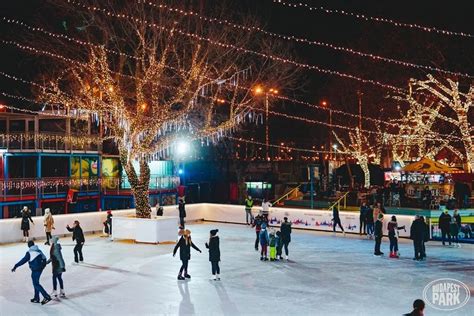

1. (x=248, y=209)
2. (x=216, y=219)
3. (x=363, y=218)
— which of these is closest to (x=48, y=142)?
(x=216, y=219)

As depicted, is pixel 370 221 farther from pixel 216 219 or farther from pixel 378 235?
pixel 216 219

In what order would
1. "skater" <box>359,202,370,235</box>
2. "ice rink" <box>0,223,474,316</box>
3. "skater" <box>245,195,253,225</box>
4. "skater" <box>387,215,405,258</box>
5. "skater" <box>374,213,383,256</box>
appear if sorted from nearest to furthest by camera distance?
"ice rink" <box>0,223,474,316</box>, "skater" <box>387,215,405,258</box>, "skater" <box>374,213,383,256</box>, "skater" <box>359,202,370,235</box>, "skater" <box>245,195,253,225</box>

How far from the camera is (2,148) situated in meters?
32.2

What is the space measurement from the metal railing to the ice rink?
11535 millimetres

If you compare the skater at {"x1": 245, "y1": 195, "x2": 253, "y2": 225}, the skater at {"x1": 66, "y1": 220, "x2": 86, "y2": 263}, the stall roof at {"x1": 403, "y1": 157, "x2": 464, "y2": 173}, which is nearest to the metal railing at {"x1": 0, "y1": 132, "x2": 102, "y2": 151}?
the skater at {"x1": 245, "y1": 195, "x2": 253, "y2": 225}

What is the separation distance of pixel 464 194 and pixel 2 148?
2535 cm

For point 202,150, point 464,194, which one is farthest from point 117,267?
point 202,150

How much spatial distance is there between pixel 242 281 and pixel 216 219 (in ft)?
53.9

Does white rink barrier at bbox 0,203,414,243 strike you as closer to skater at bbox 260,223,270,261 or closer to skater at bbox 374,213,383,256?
skater at bbox 374,213,383,256

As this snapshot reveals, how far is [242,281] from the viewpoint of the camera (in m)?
15.5

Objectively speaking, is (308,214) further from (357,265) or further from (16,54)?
(16,54)

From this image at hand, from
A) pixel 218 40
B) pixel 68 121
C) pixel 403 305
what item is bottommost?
pixel 403 305

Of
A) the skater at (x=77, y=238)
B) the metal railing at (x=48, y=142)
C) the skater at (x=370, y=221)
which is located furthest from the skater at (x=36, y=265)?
the metal railing at (x=48, y=142)

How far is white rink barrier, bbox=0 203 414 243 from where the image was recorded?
77.8 feet
